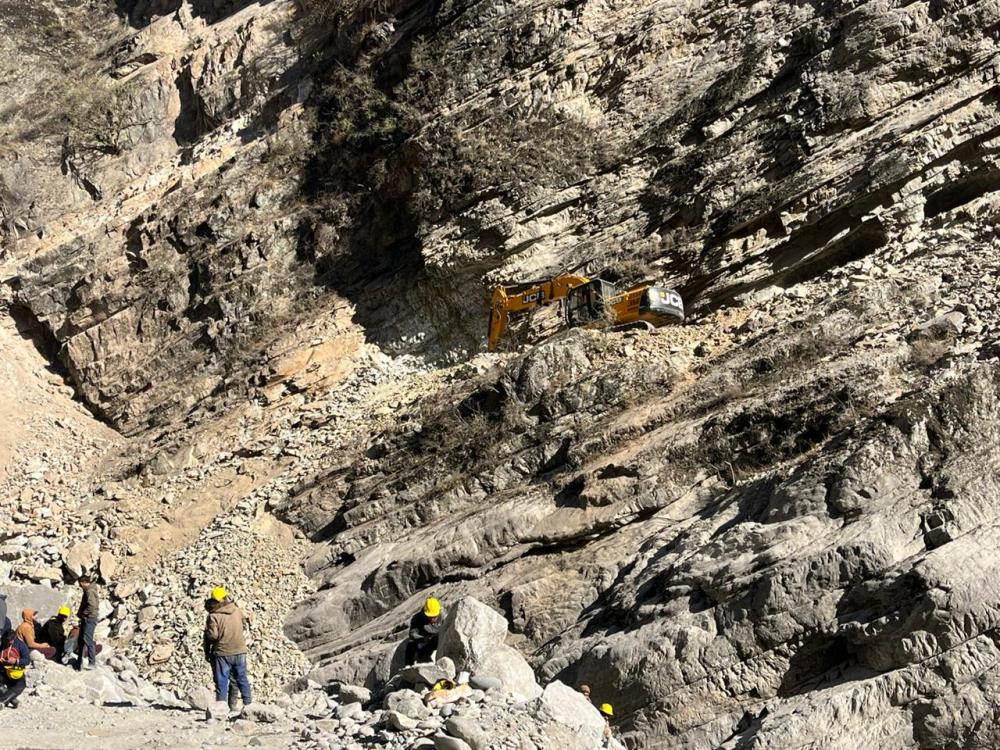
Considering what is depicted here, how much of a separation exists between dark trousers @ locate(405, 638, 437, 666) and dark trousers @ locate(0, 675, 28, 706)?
140 inches

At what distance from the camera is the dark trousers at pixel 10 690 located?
31.2 ft

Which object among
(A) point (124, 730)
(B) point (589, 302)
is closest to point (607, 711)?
(A) point (124, 730)

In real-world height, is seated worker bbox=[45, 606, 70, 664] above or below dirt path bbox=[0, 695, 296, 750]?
above

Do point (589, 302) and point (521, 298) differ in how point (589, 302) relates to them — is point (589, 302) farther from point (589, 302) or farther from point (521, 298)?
point (521, 298)

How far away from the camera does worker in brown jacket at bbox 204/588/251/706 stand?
883 centimetres

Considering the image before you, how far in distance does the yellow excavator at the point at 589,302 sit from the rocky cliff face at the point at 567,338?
A: 1.27 feet

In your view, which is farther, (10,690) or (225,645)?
(10,690)

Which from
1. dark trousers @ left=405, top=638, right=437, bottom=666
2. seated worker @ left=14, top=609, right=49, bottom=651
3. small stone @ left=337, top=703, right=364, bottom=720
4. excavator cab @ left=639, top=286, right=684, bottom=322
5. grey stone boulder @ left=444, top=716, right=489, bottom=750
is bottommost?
grey stone boulder @ left=444, top=716, right=489, bottom=750

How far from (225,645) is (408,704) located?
1.69 m

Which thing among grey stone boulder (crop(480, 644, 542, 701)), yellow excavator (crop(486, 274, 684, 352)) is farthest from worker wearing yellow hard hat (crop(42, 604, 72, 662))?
yellow excavator (crop(486, 274, 684, 352))

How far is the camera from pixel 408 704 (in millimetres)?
8359

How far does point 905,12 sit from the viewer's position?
55.8 ft

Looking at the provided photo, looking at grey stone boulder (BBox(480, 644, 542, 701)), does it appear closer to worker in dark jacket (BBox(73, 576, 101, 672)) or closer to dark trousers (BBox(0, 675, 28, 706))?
dark trousers (BBox(0, 675, 28, 706))

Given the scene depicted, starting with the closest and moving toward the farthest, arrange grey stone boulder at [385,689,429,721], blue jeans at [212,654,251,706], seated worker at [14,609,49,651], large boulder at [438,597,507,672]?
grey stone boulder at [385,689,429,721] → blue jeans at [212,654,251,706] → large boulder at [438,597,507,672] → seated worker at [14,609,49,651]
